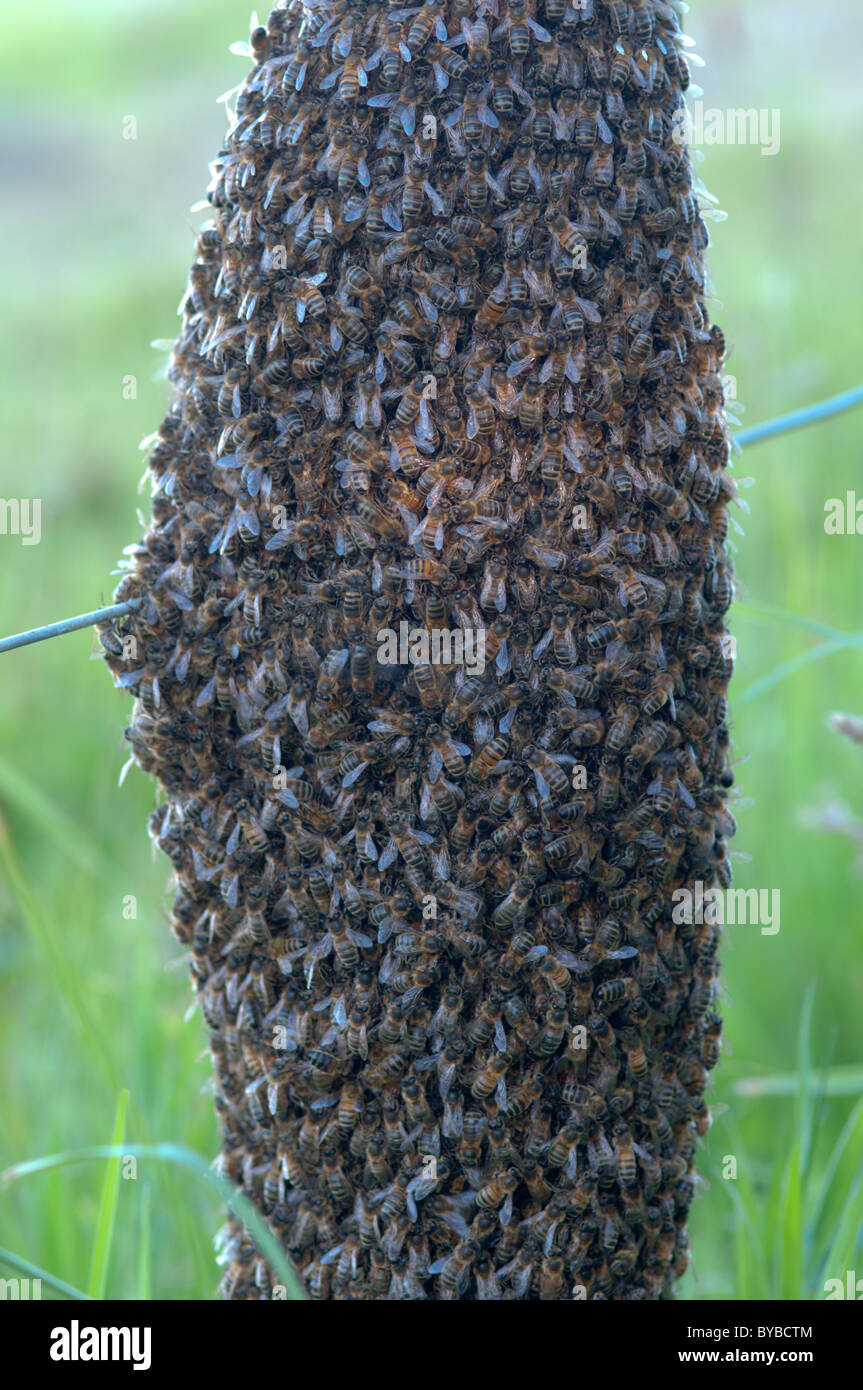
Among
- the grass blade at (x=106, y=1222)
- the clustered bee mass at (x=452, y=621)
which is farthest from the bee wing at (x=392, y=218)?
the grass blade at (x=106, y=1222)

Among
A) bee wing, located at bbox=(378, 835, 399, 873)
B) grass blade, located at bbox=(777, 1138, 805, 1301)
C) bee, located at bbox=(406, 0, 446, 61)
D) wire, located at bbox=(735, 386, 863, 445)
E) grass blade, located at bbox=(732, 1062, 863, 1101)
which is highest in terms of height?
bee, located at bbox=(406, 0, 446, 61)

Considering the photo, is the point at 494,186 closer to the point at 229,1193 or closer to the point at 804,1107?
the point at 229,1193

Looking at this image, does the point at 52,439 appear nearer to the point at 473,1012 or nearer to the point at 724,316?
the point at 724,316

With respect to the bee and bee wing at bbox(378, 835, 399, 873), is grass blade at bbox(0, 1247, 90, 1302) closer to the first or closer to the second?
bee wing at bbox(378, 835, 399, 873)

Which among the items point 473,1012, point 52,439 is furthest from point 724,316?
point 473,1012

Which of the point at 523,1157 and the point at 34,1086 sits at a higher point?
the point at 523,1157

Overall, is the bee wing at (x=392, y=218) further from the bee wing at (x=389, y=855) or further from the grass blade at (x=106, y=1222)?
the grass blade at (x=106, y=1222)

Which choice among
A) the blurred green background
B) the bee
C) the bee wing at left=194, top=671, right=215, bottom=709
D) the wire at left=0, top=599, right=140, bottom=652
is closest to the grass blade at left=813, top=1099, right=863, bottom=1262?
the blurred green background

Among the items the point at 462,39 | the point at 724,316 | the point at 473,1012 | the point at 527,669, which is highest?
the point at 724,316
